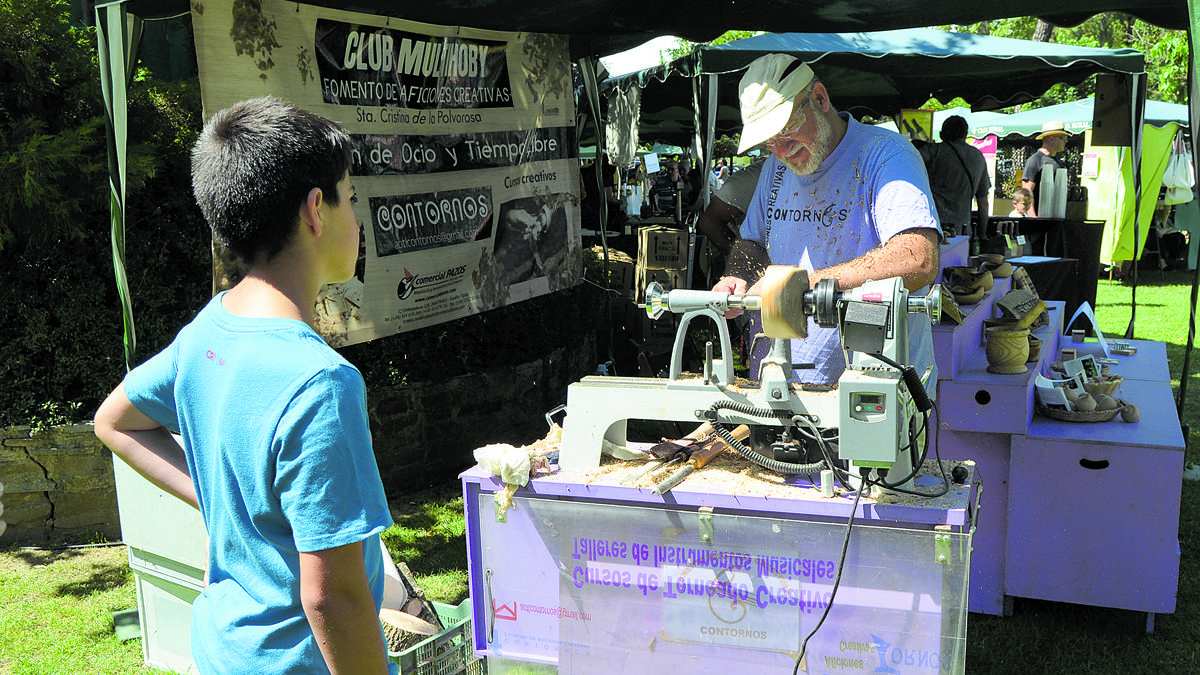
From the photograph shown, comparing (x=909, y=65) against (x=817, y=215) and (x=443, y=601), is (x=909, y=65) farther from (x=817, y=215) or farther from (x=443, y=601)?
(x=443, y=601)

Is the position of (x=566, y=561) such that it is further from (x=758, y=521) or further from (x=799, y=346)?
(x=799, y=346)

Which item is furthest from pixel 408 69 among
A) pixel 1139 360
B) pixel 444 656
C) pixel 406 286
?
pixel 1139 360

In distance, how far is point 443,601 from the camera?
3.64m

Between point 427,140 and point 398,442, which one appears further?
point 398,442

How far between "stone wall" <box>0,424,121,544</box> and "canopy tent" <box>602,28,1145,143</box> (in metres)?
4.65

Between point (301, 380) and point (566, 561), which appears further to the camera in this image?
point (566, 561)

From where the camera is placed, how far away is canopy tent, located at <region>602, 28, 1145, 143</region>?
6.59 meters

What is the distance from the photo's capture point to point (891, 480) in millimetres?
1923

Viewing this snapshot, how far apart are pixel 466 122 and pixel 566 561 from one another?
111 inches

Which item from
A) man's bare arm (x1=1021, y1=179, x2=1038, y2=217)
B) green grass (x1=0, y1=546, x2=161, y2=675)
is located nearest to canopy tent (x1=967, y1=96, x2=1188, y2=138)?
man's bare arm (x1=1021, y1=179, x2=1038, y2=217)

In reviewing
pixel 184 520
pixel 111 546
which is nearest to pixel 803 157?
pixel 184 520

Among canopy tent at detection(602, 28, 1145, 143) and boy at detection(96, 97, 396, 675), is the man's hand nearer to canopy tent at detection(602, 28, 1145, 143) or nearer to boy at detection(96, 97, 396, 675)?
boy at detection(96, 97, 396, 675)

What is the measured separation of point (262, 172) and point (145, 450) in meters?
0.64

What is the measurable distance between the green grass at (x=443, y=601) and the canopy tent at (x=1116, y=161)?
8.91 metres
